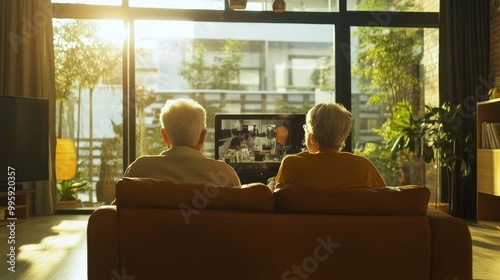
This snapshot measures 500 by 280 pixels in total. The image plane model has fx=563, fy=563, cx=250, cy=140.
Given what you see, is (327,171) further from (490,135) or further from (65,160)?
(65,160)

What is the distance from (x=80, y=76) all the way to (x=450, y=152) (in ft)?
13.4

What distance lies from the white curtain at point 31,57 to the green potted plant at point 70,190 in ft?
0.71

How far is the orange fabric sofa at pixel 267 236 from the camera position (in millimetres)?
1951

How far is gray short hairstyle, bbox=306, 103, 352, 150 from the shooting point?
2.49 metres

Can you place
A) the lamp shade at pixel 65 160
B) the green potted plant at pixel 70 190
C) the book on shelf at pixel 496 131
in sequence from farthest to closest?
the green potted plant at pixel 70 190 < the lamp shade at pixel 65 160 < the book on shelf at pixel 496 131

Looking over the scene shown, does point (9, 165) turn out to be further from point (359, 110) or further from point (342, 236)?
point (342, 236)

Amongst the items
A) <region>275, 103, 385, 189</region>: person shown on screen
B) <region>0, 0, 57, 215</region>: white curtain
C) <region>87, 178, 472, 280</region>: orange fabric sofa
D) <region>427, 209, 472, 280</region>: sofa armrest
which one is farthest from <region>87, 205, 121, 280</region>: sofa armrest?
<region>0, 0, 57, 215</region>: white curtain

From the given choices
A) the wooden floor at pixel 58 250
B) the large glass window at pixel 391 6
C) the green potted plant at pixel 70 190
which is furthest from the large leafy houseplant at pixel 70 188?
the large glass window at pixel 391 6

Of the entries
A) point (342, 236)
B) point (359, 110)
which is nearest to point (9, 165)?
point (359, 110)

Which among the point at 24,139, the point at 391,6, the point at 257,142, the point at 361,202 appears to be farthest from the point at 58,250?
the point at 391,6

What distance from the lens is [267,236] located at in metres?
1.95

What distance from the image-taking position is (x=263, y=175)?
3498mm

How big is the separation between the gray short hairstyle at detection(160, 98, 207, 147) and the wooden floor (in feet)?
4.42

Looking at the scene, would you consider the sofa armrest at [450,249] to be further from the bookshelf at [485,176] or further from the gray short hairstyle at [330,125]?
the bookshelf at [485,176]
